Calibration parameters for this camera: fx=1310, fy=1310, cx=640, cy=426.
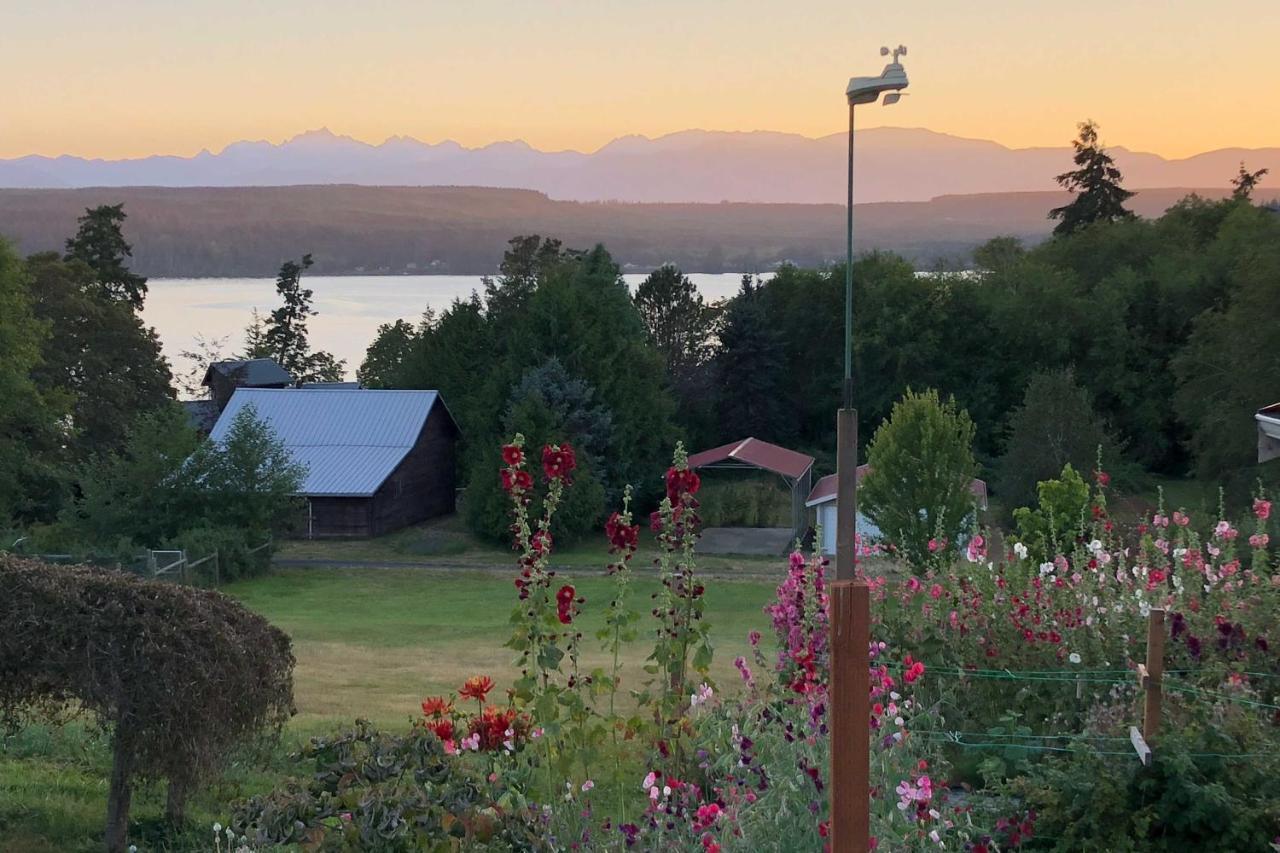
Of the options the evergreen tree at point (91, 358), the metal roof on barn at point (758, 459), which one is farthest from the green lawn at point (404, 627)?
the evergreen tree at point (91, 358)

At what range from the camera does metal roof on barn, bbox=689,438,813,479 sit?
40.8m

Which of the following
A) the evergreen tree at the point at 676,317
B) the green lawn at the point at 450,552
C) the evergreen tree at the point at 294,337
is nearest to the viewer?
the green lawn at the point at 450,552

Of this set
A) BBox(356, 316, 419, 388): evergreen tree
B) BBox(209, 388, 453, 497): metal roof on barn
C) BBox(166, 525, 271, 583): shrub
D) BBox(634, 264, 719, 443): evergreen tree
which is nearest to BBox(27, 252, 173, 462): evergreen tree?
BBox(209, 388, 453, 497): metal roof on barn

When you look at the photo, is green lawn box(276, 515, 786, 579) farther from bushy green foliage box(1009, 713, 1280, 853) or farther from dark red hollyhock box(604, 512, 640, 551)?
dark red hollyhock box(604, 512, 640, 551)

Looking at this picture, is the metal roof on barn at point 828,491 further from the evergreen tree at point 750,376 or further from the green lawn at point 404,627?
the evergreen tree at point 750,376

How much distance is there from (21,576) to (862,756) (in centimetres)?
461

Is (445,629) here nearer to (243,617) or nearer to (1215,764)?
(243,617)

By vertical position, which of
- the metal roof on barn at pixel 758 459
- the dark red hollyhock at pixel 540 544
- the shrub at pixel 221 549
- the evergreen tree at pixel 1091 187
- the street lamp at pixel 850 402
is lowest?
the shrub at pixel 221 549

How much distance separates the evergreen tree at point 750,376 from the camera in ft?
172

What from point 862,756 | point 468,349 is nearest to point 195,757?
point 862,756

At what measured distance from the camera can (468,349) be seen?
49031 millimetres

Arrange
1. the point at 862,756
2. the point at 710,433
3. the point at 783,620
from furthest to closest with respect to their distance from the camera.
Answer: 1. the point at 710,433
2. the point at 783,620
3. the point at 862,756

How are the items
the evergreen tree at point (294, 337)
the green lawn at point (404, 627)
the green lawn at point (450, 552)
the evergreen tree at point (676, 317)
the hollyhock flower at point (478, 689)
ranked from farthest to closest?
the evergreen tree at point (294, 337) < the evergreen tree at point (676, 317) < the green lawn at point (450, 552) < the green lawn at point (404, 627) < the hollyhock flower at point (478, 689)

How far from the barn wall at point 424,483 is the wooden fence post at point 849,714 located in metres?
37.4
